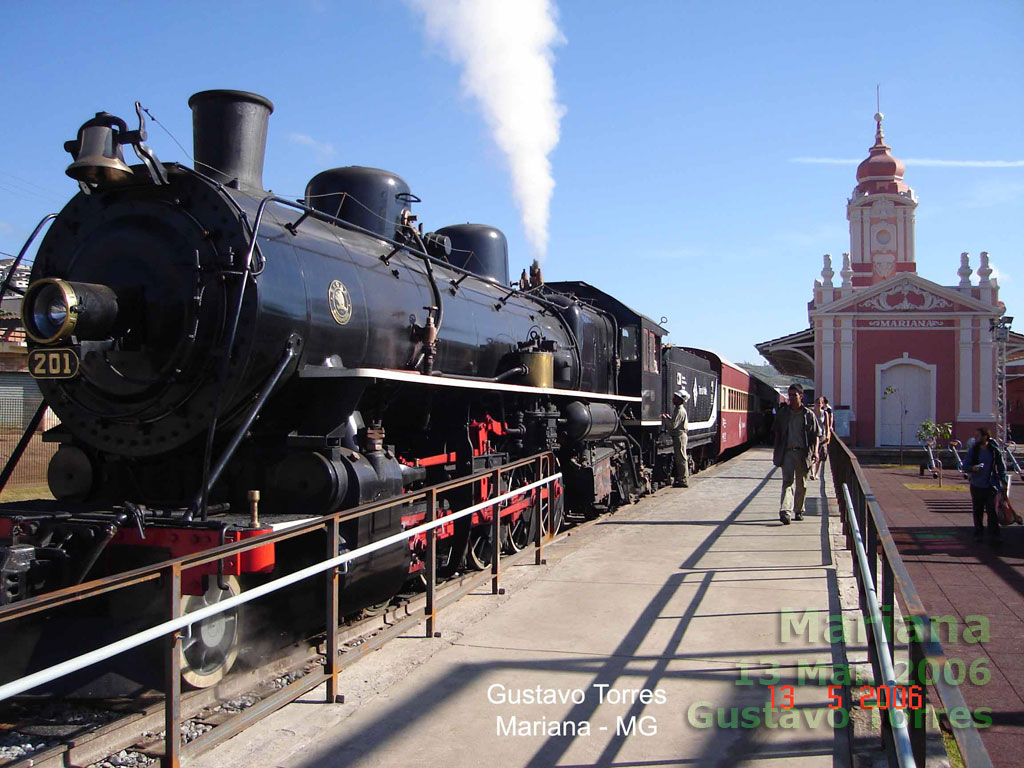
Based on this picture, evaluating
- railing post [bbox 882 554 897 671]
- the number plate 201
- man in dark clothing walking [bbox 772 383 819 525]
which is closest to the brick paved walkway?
railing post [bbox 882 554 897 671]

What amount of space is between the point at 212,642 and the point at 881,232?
35.1 meters

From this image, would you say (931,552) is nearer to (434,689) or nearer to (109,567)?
(434,689)

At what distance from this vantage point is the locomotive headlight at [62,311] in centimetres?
464

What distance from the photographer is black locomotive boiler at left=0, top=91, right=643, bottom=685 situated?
15.0 feet

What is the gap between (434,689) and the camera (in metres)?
4.43

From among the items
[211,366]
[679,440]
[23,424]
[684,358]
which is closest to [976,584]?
[211,366]

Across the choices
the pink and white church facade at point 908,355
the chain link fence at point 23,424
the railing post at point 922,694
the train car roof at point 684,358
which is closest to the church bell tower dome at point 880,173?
the pink and white church facade at point 908,355

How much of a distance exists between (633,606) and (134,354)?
372cm

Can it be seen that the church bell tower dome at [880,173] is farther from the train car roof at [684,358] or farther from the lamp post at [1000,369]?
the train car roof at [684,358]

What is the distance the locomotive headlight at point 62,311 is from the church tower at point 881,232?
3348 cm

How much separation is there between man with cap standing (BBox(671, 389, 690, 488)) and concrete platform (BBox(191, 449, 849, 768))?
7.00 metres

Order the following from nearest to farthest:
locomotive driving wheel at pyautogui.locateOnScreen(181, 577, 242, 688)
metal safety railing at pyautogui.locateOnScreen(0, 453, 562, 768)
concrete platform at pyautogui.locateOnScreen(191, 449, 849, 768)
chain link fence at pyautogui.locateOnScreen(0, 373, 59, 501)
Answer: metal safety railing at pyautogui.locateOnScreen(0, 453, 562, 768) < concrete platform at pyautogui.locateOnScreen(191, 449, 849, 768) < locomotive driving wheel at pyautogui.locateOnScreen(181, 577, 242, 688) < chain link fence at pyautogui.locateOnScreen(0, 373, 59, 501)

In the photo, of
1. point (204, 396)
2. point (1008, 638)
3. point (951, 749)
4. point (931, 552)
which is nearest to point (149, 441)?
point (204, 396)

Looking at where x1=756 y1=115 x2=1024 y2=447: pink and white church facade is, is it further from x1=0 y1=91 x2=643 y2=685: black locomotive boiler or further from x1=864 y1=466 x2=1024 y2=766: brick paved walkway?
x1=0 y1=91 x2=643 y2=685: black locomotive boiler
